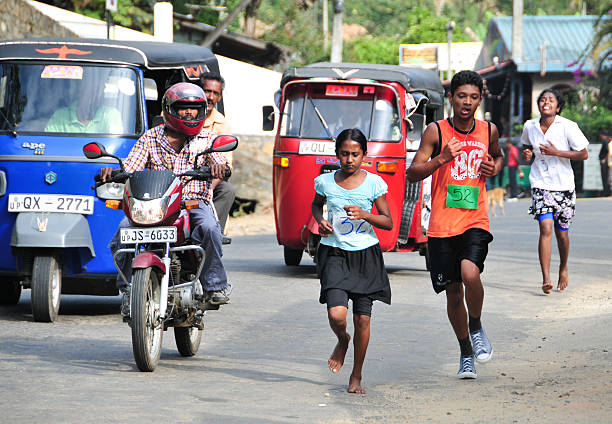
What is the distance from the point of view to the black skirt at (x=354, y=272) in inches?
275

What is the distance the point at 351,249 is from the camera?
23.1 ft

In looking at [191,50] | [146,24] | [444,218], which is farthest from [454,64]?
[444,218]

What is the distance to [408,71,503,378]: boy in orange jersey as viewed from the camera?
751cm

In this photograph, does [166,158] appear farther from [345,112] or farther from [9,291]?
[345,112]

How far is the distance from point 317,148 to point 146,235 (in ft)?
22.7

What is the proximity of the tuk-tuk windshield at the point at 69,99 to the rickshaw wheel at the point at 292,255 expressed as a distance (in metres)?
5.25

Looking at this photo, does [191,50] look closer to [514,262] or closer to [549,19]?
[514,262]

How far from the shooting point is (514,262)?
619 inches

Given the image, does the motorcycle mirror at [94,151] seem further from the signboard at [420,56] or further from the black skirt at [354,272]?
the signboard at [420,56]

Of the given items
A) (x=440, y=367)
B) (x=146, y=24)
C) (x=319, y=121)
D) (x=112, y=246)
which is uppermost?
(x=146, y=24)

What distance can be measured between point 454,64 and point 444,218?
5231 cm

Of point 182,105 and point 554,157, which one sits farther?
point 554,157

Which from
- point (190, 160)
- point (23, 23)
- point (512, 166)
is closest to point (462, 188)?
point (190, 160)

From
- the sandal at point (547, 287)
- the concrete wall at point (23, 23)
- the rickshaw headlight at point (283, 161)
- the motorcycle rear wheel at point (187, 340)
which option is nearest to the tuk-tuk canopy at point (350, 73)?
the rickshaw headlight at point (283, 161)
